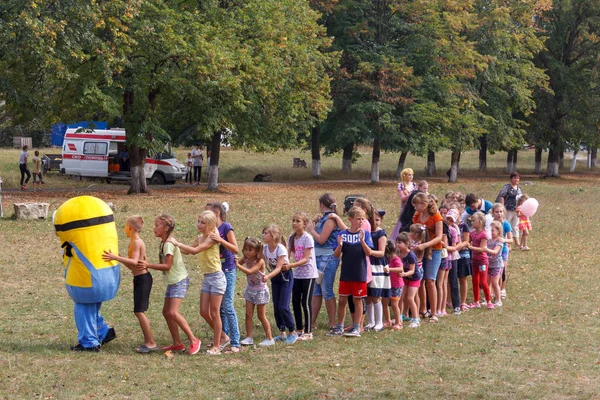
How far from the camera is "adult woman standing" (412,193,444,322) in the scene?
1120 centimetres

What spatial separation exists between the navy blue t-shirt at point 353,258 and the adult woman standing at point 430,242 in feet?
4.05

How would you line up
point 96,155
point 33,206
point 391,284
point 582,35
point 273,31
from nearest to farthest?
point 391,284 < point 33,206 < point 273,31 < point 96,155 < point 582,35

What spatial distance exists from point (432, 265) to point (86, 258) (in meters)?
5.00

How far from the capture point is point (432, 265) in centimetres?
1145

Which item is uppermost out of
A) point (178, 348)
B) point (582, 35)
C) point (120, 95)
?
point (582, 35)

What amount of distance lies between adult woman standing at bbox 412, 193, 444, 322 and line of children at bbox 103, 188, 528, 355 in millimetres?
39

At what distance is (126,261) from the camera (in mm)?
8883

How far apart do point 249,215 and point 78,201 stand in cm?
1496

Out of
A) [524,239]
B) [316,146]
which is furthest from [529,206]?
[316,146]

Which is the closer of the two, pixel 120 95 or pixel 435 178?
pixel 120 95

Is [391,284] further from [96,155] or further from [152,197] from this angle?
[96,155]

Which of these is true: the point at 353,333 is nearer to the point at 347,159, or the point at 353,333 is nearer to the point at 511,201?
the point at 511,201

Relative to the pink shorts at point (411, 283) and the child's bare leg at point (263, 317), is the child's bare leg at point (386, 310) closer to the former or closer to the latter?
the pink shorts at point (411, 283)

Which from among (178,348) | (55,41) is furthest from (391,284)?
(55,41)
